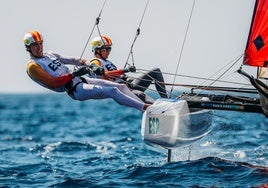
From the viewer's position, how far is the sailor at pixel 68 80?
882 centimetres

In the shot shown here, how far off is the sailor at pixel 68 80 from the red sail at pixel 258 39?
1.51m

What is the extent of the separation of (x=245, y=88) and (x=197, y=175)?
1.60 meters

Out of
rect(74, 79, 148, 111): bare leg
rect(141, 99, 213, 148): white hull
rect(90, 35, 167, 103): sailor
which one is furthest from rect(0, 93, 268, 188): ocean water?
rect(90, 35, 167, 103): sailor

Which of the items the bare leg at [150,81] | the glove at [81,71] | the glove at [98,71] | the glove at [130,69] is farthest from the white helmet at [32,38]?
the bare leg at [150,81]

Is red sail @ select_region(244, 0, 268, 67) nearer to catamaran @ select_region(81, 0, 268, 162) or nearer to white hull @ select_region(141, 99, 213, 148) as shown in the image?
catamaran @ select_region(81, 0, 268, 162)

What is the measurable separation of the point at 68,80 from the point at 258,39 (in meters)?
2.55

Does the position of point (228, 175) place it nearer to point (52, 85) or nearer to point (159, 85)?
point (159, 85)

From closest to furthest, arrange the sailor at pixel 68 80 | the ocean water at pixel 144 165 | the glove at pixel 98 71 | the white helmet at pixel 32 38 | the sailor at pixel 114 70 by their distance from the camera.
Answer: the ocean water at pixel 144 165 < the glove at pixel 98 71 < the sailor at pixel 68 80 < the white helmet at pixel 32 38 < the sailor at pixel 114 70

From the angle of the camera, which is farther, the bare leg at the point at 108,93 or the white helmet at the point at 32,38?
the white helmet at the point at 32,38

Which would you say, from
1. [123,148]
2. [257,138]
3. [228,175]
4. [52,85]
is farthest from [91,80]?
[257,138]

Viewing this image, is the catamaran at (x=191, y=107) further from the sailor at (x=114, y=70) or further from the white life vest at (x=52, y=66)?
the white life vest at (x=52, y=66)

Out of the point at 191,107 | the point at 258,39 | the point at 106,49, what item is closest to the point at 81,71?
the point at 106,49

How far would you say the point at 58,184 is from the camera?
835 centimetres

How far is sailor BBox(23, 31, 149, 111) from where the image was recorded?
8.82m
